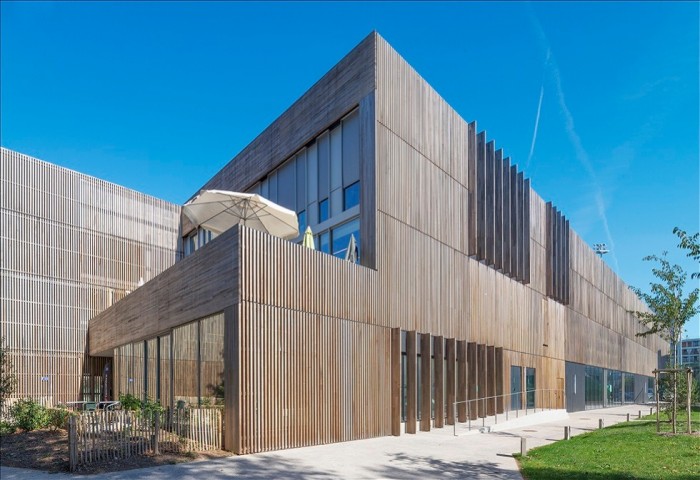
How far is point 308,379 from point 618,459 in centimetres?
723

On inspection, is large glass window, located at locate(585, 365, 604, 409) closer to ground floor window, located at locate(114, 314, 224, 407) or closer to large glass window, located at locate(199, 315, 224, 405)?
ground floor window, located at locate(114, 314, 224, 407)

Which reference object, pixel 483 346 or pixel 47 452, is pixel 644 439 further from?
pixel 47 452

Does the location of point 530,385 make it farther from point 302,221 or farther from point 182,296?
point 182,296

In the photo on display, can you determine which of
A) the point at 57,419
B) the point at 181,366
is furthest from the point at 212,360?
the point at 57,419

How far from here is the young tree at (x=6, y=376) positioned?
2295cm

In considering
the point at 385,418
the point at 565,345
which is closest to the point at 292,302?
the point at 385,418

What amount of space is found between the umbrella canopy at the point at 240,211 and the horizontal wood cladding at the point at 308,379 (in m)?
3.70

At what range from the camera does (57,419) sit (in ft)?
60.8

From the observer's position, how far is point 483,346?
25516mm

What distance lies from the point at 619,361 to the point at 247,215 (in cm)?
4449

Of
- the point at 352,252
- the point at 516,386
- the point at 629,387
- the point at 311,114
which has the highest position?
the point at 311,114

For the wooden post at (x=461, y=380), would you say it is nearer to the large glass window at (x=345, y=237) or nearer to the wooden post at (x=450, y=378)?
the wooden post at (x=450, y=378)

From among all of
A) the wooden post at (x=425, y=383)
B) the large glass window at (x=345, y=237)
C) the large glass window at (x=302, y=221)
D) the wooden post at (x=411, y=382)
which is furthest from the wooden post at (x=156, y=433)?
the large glass window at (x=302, y=221)

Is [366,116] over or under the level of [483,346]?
over
